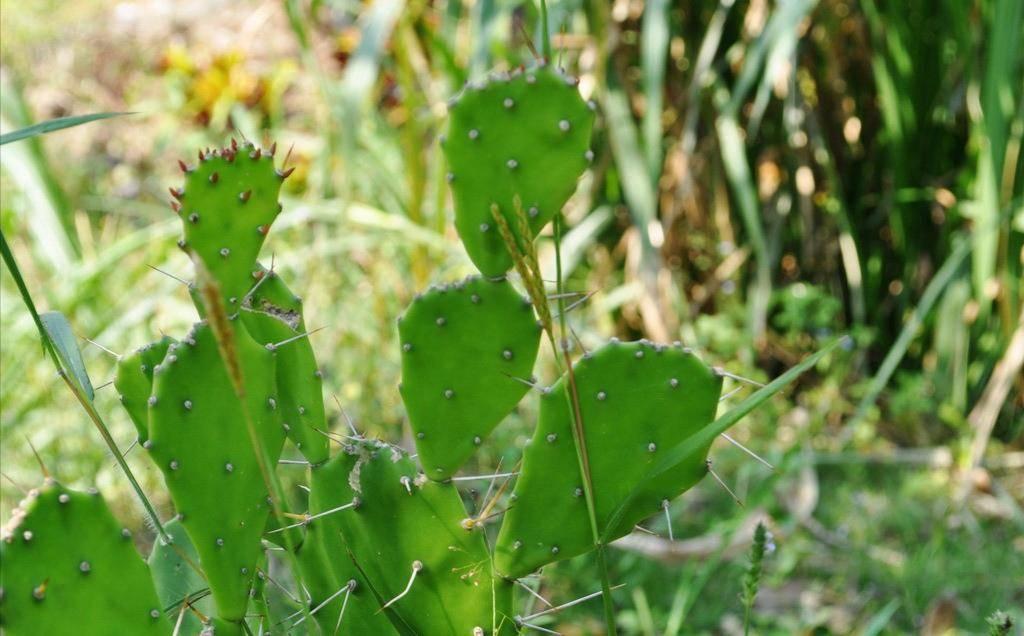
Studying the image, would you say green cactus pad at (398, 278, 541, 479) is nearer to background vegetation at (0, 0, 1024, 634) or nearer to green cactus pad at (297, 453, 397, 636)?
green cactus pad at (297, 453, 397, 636)

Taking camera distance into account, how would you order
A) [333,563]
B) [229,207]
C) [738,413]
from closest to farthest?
1. [738,413]
2. [229,207]
3. [333,563]

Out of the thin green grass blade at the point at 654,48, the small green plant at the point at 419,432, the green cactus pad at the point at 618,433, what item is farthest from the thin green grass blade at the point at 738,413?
the thin green grass blade at the point at 654,48

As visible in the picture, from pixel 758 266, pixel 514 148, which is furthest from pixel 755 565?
pixel 758 266

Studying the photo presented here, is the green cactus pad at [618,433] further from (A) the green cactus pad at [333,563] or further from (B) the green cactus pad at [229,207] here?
(B) the green cactus pad at [229,207]

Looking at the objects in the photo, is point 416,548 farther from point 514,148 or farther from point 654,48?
point 654,48

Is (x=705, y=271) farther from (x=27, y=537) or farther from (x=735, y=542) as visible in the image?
(x=27, y=537)

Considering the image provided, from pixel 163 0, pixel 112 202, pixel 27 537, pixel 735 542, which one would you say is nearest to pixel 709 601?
pixel 735 542
